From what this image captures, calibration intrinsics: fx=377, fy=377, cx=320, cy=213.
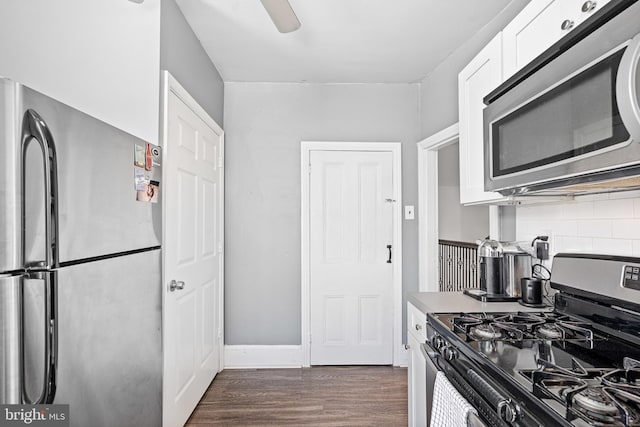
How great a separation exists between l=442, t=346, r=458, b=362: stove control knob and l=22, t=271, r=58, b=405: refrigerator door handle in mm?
1209

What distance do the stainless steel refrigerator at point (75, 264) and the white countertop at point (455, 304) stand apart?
1.29 m

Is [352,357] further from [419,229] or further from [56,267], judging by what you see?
[56,267]

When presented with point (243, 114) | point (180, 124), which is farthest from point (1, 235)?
point (243, 114)

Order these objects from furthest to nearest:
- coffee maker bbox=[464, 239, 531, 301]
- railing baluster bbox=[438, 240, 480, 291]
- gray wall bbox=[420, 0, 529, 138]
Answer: railing baluster bbox=[438, 240, 480, 291] → gray wall bbox=[420, 0, 529, 138] → coffee maker bbox=[464, 239, 531, 301]

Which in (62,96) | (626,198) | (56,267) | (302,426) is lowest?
(302,426)

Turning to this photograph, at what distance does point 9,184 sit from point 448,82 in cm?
285

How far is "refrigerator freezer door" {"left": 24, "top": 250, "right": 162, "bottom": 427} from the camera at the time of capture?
1.04 meters

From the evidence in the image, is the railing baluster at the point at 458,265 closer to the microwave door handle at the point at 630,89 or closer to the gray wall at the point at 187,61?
the gray wall at the point at 187,61

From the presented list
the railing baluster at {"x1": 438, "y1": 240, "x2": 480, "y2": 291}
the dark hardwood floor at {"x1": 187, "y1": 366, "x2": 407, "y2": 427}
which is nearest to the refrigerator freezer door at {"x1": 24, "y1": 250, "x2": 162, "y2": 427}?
the dark hardwood floor at {"x1": 187, "y1": 366, "x2": 407, "y2": 427}

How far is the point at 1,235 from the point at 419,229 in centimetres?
300

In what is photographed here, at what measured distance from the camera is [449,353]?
1.34 metres

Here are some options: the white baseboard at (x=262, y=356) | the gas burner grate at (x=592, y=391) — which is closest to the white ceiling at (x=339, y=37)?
the gas burner grate at (x=592, y=391)

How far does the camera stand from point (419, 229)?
338 cm

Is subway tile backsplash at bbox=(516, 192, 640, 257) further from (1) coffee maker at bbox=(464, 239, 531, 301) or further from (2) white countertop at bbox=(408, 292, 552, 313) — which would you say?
(2) white countertop at bbox=(408, 292, 552, 313)
